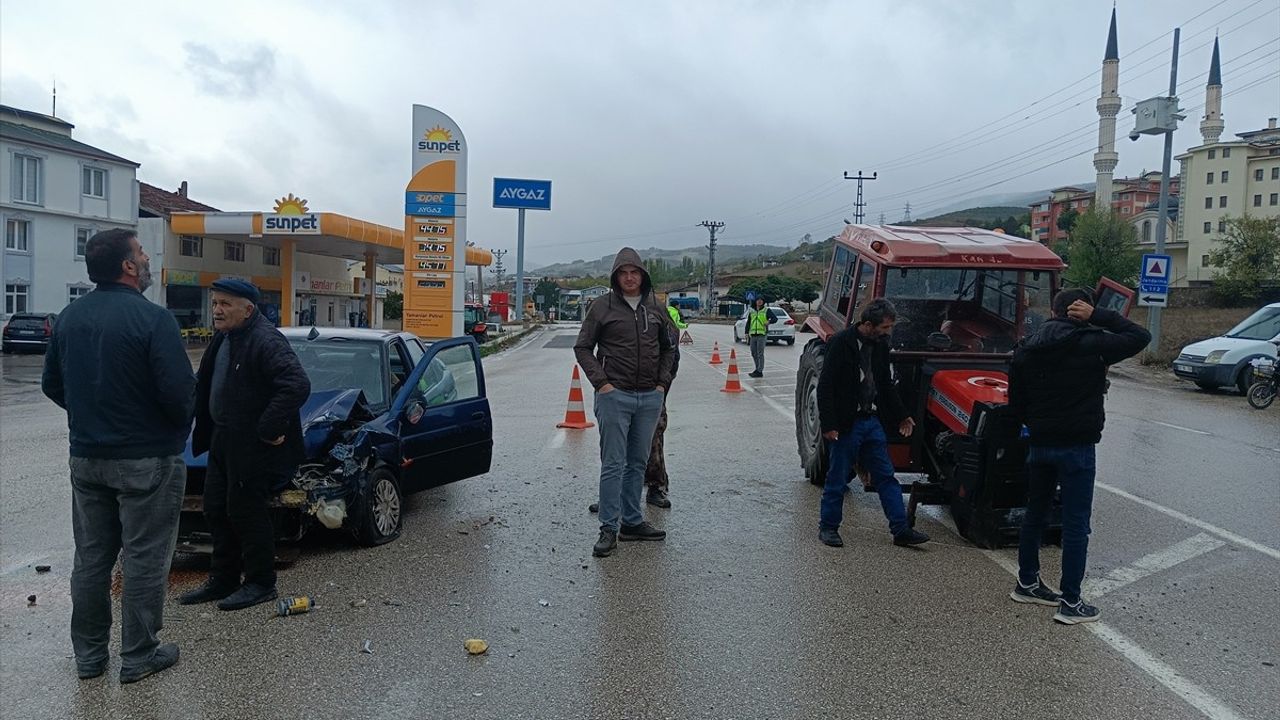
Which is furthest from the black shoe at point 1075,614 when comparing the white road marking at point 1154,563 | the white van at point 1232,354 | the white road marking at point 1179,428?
the white van at point 1232,354

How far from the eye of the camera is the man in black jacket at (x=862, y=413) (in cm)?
624

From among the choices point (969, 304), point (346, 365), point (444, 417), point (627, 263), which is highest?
point (627, 263)

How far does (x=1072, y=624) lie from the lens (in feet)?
16.0

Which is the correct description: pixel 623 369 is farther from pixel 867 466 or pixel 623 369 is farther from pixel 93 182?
pixel 93 182

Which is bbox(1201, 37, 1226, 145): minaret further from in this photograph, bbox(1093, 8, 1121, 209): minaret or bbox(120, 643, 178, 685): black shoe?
bbox(120, 643, 178, 685): black shoe

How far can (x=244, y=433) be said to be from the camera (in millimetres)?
4871

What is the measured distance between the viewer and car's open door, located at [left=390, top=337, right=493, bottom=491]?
664cm

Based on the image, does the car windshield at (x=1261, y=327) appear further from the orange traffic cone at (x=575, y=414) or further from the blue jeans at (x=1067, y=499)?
the blue jeans at (x=1067, y=499)

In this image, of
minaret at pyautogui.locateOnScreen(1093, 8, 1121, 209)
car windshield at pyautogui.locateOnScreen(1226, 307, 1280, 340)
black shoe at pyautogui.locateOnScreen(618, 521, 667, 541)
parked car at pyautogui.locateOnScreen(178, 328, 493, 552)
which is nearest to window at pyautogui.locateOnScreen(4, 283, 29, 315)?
parked car at pyautogui.locateOnScreen(178, 328, 493, 552)

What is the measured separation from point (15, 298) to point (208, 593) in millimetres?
41511

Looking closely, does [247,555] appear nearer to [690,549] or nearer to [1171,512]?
[690,549]

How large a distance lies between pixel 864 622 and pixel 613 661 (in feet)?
4.65

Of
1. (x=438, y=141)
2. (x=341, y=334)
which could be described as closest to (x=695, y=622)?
(x=341, y=334)

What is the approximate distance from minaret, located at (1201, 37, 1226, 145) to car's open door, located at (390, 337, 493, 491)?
3981 inches
